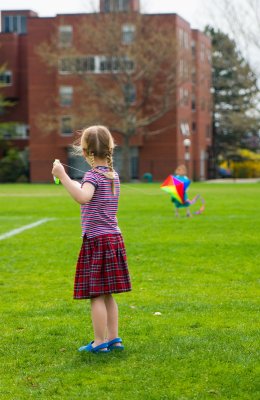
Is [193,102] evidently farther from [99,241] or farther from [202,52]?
[99,241]

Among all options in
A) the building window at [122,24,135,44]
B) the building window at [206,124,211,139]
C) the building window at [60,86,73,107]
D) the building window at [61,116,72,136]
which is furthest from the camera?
the building window at [206,124,211,139]

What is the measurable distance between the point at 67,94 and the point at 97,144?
216 feet

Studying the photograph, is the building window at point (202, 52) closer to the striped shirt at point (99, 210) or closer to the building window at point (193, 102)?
the building window at point (193, 102)

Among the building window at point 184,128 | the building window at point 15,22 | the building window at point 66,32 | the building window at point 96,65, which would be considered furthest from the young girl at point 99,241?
the building window at point 15,22

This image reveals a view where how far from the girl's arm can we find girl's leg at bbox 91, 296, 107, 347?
2.81 ft

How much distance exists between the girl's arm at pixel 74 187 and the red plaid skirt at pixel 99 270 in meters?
0.39

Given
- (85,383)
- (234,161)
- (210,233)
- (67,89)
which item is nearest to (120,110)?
(67,89)

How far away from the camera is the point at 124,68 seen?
67.1m

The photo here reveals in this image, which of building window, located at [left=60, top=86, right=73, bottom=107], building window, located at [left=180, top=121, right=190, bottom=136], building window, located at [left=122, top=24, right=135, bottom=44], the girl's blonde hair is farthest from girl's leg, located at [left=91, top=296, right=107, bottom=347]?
building window, located at [left=180, top=121, right=190, bottom=136]

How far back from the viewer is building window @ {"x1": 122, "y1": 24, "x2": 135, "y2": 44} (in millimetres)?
68875

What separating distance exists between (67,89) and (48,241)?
55.4m

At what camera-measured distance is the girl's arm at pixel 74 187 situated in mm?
7145

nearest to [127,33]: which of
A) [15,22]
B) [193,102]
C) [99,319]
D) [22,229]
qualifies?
[193,102]

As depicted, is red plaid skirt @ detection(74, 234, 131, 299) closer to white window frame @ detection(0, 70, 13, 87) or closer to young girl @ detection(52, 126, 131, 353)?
young girl @ detection(52, 126, 131, 353)
